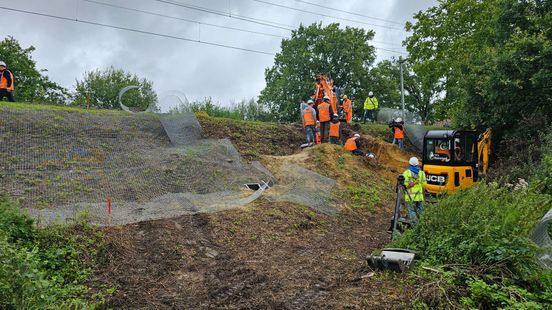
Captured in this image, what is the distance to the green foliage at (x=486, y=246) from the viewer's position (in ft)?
19.0

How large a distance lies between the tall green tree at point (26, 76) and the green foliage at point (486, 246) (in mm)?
37608

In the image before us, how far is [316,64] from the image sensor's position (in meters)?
40.9

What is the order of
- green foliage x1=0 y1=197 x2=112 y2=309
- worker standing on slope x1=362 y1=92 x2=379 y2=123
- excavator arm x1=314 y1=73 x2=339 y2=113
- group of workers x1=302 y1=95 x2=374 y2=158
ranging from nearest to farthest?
green foliage x1=0 y1=197 x2=112 y2=309
group of workers x1=302 y1=95 x2=374 y2=158
excavator arm x1=314 y1=73 x2=339 y2=113
worker standing on slope x1=362 y1=92 x2=379 y2=123

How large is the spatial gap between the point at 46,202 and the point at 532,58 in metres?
14.9

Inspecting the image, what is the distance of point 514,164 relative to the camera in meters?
14.6

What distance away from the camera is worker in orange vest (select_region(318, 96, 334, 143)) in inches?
644

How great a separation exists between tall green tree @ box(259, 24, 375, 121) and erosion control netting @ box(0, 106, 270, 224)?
26.6 metres

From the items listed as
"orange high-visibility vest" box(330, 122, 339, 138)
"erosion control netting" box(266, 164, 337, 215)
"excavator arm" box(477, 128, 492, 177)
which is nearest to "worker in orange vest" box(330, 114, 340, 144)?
"orange high-visibility vest" box(330, 122, 339, 138)

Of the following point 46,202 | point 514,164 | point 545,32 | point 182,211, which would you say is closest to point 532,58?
point 545,32

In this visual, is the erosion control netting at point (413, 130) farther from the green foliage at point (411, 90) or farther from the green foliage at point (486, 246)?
the green foliage at point (411, 90)

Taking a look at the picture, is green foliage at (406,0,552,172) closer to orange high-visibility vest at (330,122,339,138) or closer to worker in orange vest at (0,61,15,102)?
orange high-visibility vest at (330,122,339,138)

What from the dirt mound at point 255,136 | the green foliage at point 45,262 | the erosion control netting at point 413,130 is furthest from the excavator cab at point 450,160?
the green foliage at point 45,262

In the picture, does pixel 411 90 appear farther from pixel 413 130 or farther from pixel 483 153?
pixel 483 153

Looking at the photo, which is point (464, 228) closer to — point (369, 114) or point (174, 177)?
point (174, 177)
